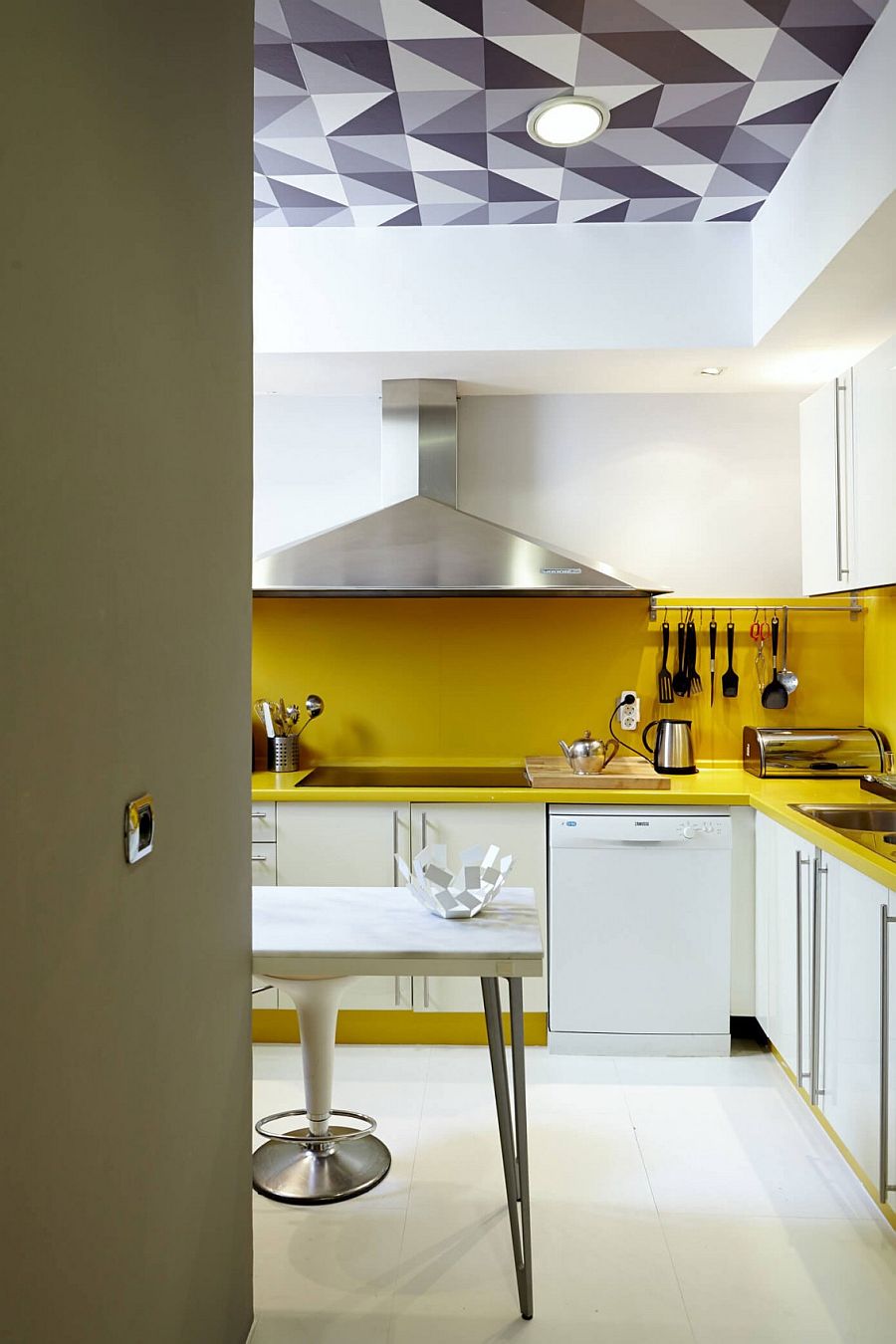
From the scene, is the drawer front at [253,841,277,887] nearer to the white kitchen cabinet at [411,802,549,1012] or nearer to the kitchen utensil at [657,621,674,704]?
the white kitchen cabinet at [411,802,549,1012]

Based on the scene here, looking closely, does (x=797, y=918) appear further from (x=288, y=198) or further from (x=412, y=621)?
(x=288, y=198)

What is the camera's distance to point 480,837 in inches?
128

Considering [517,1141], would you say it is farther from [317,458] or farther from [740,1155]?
[317,458]

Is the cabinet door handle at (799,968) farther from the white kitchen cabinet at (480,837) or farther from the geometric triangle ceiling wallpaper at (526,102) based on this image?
the geometric triangle ceiling wallpaper at (526,102)

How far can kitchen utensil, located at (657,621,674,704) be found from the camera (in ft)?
12.3

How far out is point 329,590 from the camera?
337cm

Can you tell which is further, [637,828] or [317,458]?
[317,458]

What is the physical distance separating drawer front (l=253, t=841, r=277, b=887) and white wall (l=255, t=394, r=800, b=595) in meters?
1.46

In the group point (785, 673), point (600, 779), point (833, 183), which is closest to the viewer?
point (833, 183)

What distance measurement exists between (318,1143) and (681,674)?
6.90 feet

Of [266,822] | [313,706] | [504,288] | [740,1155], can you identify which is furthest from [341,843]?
[504,288]

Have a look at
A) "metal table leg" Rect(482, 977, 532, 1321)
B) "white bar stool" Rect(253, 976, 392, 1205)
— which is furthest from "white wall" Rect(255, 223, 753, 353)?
"metal table leg" Rect(482, 977, 532, 1321)

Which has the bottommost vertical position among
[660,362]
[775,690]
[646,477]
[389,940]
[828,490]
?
[389,940]

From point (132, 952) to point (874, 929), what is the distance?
1.65 m
